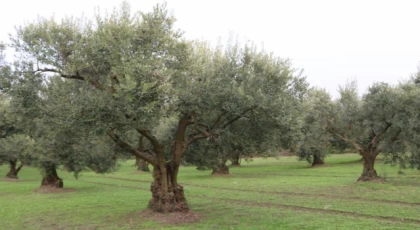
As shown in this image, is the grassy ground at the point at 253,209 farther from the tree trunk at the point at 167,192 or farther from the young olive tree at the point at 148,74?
the young olive tree at the point at 148,74

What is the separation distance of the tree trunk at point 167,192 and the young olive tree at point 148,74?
2422mm

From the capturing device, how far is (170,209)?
57.7ft

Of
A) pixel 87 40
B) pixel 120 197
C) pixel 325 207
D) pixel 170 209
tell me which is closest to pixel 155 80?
pixel 87 40

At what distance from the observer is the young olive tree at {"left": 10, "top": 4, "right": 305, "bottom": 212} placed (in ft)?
42.4

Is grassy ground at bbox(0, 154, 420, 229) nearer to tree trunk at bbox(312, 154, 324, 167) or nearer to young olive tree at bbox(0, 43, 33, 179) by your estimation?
young olive tree at bbox(0, 43, 33, 179)

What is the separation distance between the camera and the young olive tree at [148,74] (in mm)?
12938

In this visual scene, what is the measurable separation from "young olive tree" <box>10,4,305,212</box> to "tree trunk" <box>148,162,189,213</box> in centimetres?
242

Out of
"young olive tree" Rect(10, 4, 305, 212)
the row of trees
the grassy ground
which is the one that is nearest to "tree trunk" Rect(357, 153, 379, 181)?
the grassy ground

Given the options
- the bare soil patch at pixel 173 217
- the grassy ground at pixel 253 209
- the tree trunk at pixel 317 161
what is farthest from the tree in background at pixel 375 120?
the tree trunk at pixel 317 161

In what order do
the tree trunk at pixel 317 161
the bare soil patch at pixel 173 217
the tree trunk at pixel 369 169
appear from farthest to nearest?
the tree trunk at pixel 317 161 < the tree trunk at pixel 369 169 < the bare soil patch at pixel 173 217

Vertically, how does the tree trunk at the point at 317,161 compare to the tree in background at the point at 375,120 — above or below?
below

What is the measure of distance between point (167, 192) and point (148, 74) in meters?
7.04

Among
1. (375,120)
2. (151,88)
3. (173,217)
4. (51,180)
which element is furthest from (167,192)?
(51,180)

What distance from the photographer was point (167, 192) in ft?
57.9
